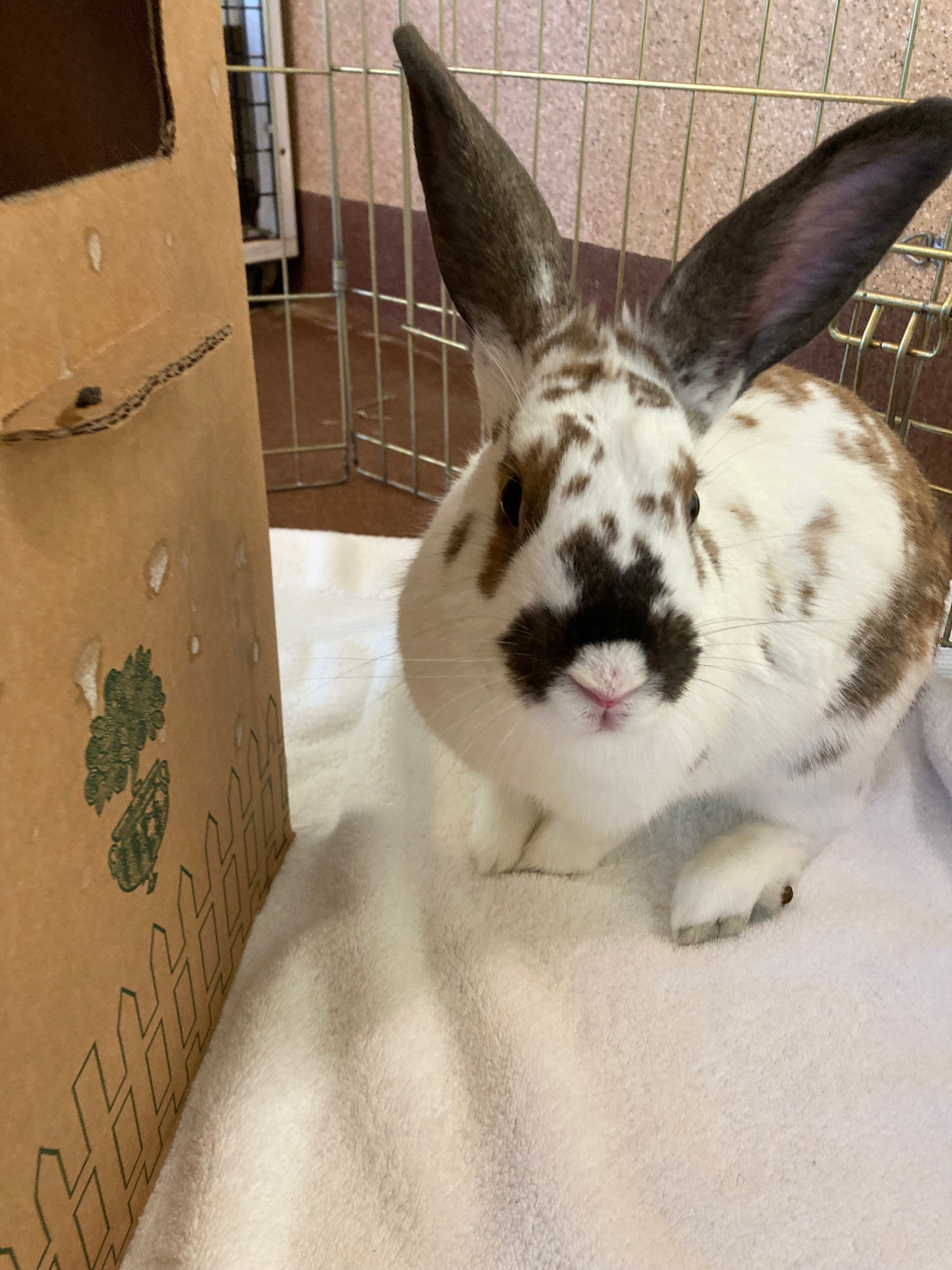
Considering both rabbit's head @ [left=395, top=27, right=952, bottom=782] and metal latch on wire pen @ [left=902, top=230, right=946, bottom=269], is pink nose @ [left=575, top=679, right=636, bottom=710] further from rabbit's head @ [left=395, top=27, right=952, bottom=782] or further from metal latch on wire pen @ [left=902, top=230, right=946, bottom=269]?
metal latch on wire pen @ [left=902, top=230, right=946, bottom=269]

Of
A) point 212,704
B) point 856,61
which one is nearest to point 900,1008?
point 212,704

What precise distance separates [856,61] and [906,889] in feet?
4.98

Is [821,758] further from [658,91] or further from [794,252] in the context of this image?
[658,91]

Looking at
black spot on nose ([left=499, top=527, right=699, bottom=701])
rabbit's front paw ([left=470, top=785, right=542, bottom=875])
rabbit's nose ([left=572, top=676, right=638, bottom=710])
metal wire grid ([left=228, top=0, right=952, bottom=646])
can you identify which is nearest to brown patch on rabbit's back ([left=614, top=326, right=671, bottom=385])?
metal wire grid ([left=228, top=0, right=952, bottom=646])

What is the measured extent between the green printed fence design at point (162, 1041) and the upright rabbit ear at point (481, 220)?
514 mm

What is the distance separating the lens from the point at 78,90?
804mm

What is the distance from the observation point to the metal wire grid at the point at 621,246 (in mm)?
1376

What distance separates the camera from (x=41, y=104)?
2.74 feet

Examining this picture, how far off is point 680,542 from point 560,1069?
1.83ft

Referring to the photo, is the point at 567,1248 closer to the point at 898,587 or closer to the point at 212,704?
the point at 212,704

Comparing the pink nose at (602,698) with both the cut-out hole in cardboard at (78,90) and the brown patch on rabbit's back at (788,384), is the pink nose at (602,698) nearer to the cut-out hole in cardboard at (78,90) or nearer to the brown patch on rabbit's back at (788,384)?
the cut-out hole in cardboard at (78,90)

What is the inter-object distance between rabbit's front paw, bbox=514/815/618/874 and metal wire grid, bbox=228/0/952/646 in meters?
0.55

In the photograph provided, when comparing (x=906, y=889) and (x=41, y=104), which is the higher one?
(x=41, y=104)

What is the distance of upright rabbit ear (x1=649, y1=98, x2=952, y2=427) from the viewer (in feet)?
2.94
